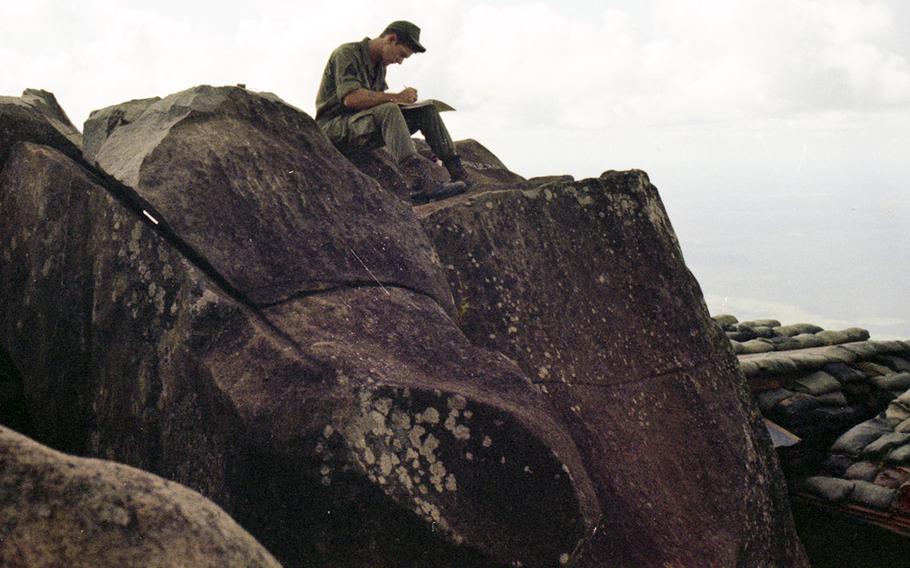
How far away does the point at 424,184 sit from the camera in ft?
23.7

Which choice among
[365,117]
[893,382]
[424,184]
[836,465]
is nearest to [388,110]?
[365,117]

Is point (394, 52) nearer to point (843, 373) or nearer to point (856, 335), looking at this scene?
point (843, 373)

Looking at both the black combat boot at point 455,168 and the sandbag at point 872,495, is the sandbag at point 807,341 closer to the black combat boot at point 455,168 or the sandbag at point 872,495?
the sandbag at point 872,495

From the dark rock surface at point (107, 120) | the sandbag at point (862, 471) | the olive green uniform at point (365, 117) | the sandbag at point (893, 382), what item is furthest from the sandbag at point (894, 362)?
the dark rock surface at point (107, 120)

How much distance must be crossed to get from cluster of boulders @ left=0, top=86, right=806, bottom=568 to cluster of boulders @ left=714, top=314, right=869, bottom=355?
5.11 m

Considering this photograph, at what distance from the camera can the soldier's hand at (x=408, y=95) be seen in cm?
750

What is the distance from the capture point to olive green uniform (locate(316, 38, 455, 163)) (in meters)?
7.21

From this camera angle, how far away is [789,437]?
9.59 meters

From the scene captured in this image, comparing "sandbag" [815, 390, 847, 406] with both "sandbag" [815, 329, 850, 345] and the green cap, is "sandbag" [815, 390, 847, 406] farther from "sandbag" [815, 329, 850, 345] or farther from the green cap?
the green cap

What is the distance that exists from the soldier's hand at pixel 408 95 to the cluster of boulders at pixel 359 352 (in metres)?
0.81

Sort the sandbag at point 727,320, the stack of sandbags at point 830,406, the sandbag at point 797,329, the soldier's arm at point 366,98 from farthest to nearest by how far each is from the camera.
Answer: the sandbag at point 727,320
the sandbag at point 797,329
the stack of sandbags at point 830,406
the soldier's arm at point 366,98

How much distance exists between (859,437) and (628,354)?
4.69 meters

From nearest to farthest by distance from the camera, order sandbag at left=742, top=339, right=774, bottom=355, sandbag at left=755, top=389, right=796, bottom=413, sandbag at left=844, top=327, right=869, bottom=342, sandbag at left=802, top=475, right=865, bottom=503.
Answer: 1. sandbag at left=802, top=475, right=865, bottom=503
2. sandbag at left=755, top=389, right=796, bottom=413
3. sandbag at left=742, top=339, right=774, bottom=355
4. sandbag at left=844, top=327, right=869, bottom=342

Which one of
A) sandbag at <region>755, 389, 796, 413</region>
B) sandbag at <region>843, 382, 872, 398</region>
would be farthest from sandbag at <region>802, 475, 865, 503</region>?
sandbag at <region>843, 382, 872, 398</region>
